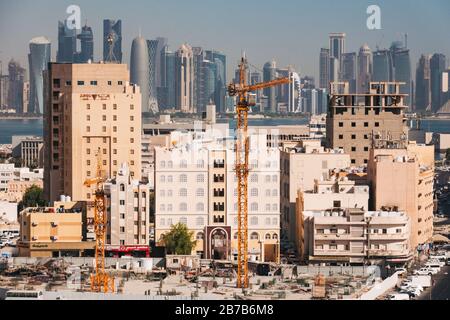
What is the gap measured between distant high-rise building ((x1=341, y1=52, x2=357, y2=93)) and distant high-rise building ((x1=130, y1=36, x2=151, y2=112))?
3151mm

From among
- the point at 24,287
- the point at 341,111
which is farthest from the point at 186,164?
the point at 341,111

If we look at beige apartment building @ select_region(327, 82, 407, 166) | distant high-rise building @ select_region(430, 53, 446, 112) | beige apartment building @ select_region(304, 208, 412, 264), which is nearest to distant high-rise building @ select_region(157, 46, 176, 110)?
distant high-rise building @ select_region(430, 53, 446, 112)

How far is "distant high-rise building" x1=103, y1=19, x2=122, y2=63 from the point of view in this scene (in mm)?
17666

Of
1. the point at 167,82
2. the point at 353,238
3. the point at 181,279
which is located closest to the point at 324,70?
the point at 167,82

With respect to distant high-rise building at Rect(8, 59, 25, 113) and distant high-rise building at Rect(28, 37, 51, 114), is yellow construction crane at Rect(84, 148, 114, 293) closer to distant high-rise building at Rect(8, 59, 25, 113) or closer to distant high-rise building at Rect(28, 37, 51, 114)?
distant high-rise building at Rect(28, 37, 51, 114)

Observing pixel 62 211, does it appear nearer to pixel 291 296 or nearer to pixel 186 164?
pixel 186 164

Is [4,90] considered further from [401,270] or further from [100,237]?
[401,270]

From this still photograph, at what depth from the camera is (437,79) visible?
2688 cm

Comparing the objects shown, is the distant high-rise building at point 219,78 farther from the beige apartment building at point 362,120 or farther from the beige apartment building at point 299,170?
the beige apartment building at point 299,170

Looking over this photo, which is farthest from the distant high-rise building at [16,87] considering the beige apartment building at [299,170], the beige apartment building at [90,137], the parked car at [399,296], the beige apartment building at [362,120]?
the parked car at [399,296]

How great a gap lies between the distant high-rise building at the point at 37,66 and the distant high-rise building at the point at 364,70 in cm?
484

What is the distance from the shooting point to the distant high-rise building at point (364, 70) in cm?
Answer: 2391

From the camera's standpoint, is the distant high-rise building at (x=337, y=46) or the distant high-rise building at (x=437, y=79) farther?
the distant high-rise building at (x=437, y=79)

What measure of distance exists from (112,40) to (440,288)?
8.33 metres
